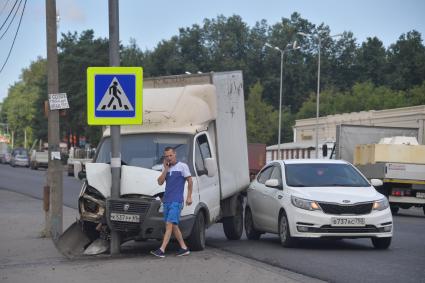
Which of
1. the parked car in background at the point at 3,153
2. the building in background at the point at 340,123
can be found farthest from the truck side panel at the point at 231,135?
the parked car in background at the point at 3,153

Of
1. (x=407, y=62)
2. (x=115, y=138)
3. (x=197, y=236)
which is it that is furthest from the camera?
(x=407, y=62)

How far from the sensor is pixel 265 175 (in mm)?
15969

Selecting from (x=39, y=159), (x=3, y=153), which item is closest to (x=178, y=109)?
(x=39, y=159)

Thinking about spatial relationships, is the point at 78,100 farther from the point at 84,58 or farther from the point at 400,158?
the point at 400,158

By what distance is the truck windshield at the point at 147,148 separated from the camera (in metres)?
13.1

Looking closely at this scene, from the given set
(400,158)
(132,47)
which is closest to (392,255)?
(400,158)

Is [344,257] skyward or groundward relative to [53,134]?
groundward

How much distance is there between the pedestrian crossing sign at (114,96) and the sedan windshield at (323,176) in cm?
328

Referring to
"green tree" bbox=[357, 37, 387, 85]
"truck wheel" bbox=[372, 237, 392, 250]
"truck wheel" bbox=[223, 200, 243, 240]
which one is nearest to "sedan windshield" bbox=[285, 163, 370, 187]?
"truck wheel" bbox=[372, 237, 392, 250]

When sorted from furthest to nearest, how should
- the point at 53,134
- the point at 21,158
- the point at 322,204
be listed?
the point at 21,158 < the point at 53,134 < the point at 322,204

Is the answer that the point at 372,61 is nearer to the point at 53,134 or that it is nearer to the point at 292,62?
the point at 292,62

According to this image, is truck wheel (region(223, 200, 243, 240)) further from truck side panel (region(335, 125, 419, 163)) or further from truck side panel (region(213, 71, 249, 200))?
truck side panel (region(335, 125, 419, 163))

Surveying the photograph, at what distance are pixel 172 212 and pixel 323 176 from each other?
12.5ft

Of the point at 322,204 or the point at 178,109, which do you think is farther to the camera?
the point at 178,109
